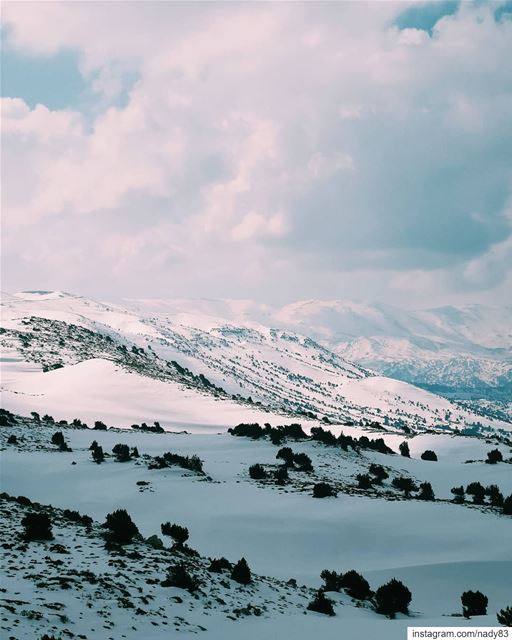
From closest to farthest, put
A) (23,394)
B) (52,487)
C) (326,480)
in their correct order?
→ (52,487) → (326,480) → (23,394)

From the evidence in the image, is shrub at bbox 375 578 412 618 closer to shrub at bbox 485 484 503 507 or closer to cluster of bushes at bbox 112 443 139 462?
shrub at bbox 485 484 503 507

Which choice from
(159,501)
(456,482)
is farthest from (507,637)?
(456,482)

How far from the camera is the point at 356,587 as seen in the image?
26.8m

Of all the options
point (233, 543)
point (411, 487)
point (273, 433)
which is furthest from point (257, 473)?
point (273, 433)

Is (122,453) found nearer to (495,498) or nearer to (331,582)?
(331,582)

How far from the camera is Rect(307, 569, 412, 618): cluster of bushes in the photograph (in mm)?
23047

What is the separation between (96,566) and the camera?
72.3 ft

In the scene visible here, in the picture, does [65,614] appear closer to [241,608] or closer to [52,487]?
[241,608]

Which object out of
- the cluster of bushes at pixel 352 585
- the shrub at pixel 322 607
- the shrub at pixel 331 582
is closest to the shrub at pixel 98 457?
the shrub at pixel 331 582

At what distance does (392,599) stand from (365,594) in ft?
7.82

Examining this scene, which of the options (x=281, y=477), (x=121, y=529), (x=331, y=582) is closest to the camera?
(x=121, y=529)

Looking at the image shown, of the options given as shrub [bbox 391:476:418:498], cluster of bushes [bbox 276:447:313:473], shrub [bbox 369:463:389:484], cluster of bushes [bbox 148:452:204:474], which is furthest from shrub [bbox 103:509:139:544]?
shrub [bbox 369:463:389:484]

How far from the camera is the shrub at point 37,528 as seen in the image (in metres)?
24.9

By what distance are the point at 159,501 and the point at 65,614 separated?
26257 millimetres
